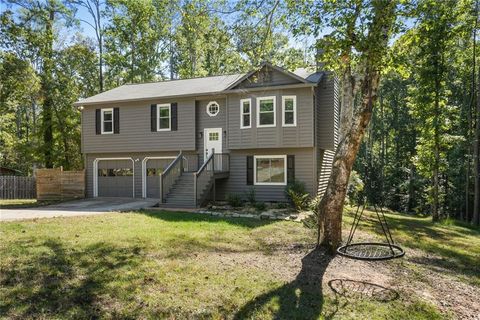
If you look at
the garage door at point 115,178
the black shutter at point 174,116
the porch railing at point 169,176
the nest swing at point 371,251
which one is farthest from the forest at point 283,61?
the garage door at point 115,178

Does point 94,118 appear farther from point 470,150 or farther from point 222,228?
point 470,150

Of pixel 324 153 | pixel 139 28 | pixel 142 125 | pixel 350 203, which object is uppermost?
pixel 139 28

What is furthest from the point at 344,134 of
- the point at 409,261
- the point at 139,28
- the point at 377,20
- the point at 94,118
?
the point at 139,28

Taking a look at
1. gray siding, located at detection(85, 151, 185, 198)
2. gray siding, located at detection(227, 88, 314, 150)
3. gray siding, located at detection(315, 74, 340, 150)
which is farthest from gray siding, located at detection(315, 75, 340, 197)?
gray siding, located at detection(85, 151, 185, 198)

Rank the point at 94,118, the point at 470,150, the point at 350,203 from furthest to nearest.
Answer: the point at 470,150 → the point at 94,118 → the point at 350,203

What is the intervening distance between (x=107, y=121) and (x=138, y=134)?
202 centimetres

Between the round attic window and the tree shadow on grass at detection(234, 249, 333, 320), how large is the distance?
10.9 meters

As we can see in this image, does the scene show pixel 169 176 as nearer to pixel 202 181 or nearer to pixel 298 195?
pixel 202 181

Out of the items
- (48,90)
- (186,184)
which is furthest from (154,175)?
(48,90)

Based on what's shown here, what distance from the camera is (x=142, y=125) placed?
55.2 feet

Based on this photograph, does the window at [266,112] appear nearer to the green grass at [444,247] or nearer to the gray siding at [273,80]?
the gray siding at [273,80]

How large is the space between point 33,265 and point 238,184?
34.2 ft

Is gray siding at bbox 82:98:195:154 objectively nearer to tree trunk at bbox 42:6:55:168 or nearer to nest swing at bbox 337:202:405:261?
tree trunk at bbox 42:6:55:168

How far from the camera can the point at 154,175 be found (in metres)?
17.0
